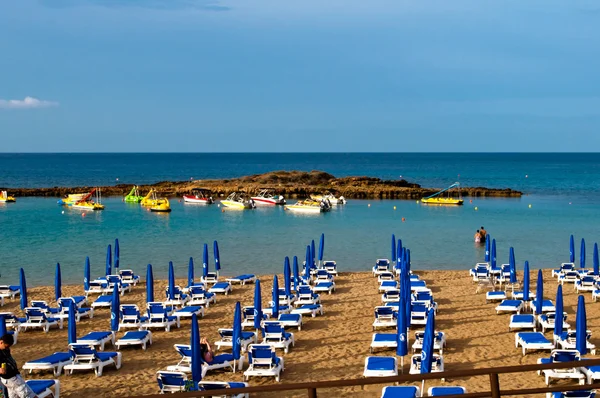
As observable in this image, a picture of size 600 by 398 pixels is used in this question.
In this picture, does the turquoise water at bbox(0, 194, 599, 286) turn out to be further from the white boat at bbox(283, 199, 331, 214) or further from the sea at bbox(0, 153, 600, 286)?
the white boat at bbox(283, 199, 331, 214)

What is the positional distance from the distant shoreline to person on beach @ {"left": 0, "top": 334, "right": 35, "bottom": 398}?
61.3 metres

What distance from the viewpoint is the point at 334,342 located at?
1594 cm

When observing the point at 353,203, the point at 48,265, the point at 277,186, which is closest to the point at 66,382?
the point at 48,265

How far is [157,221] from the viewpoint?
48688mm

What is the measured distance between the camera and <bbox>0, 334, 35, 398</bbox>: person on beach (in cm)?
856

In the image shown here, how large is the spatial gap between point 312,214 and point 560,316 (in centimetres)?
3965

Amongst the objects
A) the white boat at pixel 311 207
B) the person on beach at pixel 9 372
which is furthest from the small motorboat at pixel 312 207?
the person on beach at pixel 9 372

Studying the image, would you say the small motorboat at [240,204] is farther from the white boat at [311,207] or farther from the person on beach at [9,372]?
the person on beach at [9,372]

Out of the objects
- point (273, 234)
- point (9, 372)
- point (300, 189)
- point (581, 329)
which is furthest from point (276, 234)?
point (9, 372)

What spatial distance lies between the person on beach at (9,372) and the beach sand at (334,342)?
3.68m

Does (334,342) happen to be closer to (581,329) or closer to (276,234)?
(581,329)

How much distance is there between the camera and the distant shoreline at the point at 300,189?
70625 mm

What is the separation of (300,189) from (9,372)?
6455 centimetres

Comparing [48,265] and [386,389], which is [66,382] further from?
[48,265]
